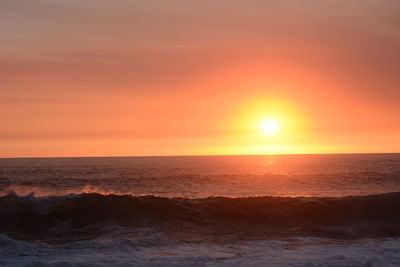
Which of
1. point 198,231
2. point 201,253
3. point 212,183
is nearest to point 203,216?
point 198,231

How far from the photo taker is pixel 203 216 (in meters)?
21.0

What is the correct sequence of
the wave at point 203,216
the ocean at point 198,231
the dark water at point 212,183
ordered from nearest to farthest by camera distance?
1. the ocean at point 198,231
2. the wave at point 203,216
3. the dark water at point 212,183

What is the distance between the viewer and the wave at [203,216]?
18.5 metres

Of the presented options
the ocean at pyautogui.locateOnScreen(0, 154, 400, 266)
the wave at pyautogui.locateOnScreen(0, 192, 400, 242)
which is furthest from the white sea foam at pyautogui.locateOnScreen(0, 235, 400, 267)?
the wave at pyautogui.locateOnScreen(0, 192, 400, 242)

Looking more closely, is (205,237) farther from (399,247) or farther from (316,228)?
(399,247)

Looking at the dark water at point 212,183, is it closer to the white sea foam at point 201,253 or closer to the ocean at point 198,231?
the ocean at point 198,231

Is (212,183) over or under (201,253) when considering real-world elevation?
over

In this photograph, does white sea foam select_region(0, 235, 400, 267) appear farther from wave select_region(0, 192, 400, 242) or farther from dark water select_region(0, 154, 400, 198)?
dark water select_region(0, 154, 400, 198)

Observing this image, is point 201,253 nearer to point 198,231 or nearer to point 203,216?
point 198,231

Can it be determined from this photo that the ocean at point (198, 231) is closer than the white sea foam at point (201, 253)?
No

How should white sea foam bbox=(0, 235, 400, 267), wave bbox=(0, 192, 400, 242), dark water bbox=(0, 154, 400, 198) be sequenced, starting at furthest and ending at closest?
dark water bbox=(0, 154, 400, 198) → wave bbox=(0, 192, 400, 242) → white sea foam bbox=(0, 235, 400, 267)

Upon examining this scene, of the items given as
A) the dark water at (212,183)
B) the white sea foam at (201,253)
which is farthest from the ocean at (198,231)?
the dark water at (212,183)

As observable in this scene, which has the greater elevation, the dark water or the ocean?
the dark water

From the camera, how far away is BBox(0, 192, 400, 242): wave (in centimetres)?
1855
